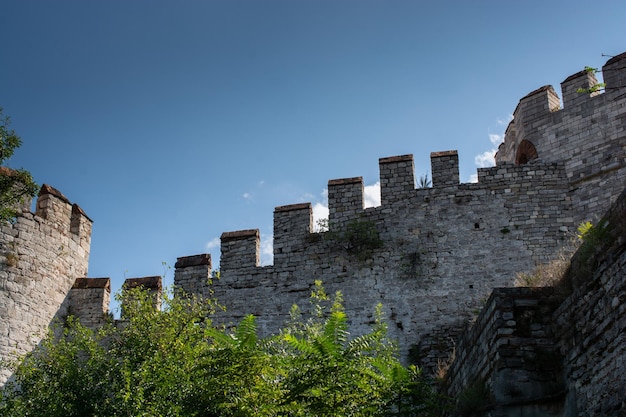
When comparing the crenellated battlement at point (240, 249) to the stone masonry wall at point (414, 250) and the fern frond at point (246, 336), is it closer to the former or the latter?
the stone masonry wall at point (414, 250)

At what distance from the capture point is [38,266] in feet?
51.2

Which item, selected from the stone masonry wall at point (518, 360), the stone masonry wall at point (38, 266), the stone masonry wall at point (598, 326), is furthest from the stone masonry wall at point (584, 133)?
the stone masonry wall at point (38, 266)

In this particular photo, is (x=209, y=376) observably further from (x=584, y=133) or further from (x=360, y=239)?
(x=584, y=133)

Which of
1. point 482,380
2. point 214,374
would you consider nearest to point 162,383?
point 214,374

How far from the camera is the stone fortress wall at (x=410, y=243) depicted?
15.3m

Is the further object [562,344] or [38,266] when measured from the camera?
[38,266]

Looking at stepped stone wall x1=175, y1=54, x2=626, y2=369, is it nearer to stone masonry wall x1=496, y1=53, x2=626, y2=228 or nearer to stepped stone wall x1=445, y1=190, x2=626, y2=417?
stone masonry wall x1=496, y1=53, x2=626, y2=228

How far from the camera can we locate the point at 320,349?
989 cm

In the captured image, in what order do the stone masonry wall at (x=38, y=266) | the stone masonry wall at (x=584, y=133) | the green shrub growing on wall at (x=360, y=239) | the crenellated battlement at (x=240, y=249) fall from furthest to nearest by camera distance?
the crenellated battlement at (x=240, y=249) < the green shrub growing on wall at (x=360, y=239) < the stone masonry wall at (x=584, y=133) < the stone masonry wall at (x=38, y=266)

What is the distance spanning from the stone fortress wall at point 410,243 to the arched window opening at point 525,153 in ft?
0.21

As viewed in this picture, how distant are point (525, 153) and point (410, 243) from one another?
10.8ft

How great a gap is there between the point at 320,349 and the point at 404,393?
1038 mm

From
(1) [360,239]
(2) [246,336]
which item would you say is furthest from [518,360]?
(1) [360,239]

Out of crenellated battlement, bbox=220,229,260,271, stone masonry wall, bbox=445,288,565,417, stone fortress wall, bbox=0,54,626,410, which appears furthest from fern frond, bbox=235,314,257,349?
crenellated battlement, bbox=220,229,260,271
